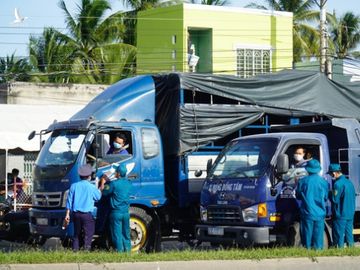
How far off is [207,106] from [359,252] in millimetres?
4959

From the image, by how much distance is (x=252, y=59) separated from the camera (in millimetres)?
38156

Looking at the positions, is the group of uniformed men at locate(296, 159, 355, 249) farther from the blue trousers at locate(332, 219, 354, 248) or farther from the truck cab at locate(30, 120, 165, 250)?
the truck cab at locate(30, 120, 165, 250)

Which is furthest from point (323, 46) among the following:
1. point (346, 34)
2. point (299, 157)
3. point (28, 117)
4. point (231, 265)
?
point (346, 34)

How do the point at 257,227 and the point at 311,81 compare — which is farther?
the point at 311,81

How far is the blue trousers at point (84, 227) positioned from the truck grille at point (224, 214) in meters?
2.10

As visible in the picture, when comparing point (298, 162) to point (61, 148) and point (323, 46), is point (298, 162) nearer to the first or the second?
point (61, 148)

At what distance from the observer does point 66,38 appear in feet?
139

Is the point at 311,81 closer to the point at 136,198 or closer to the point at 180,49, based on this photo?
the point at 136,198

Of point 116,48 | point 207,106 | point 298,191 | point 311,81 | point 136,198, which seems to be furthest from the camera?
point 116,48

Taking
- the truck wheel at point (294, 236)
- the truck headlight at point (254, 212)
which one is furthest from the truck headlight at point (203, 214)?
the truck wheel at point (294, 236)

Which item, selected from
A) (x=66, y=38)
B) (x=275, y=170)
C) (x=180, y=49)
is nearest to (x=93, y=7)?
(x=66, y=38)

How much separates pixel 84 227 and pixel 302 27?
3524 cm

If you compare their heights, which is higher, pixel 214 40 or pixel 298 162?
pixel 214 40

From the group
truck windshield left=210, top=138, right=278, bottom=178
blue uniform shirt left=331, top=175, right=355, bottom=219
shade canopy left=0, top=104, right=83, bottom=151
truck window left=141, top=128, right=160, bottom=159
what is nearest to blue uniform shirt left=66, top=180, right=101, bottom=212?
truck window left=141, top=128, right=160, bottom=159
